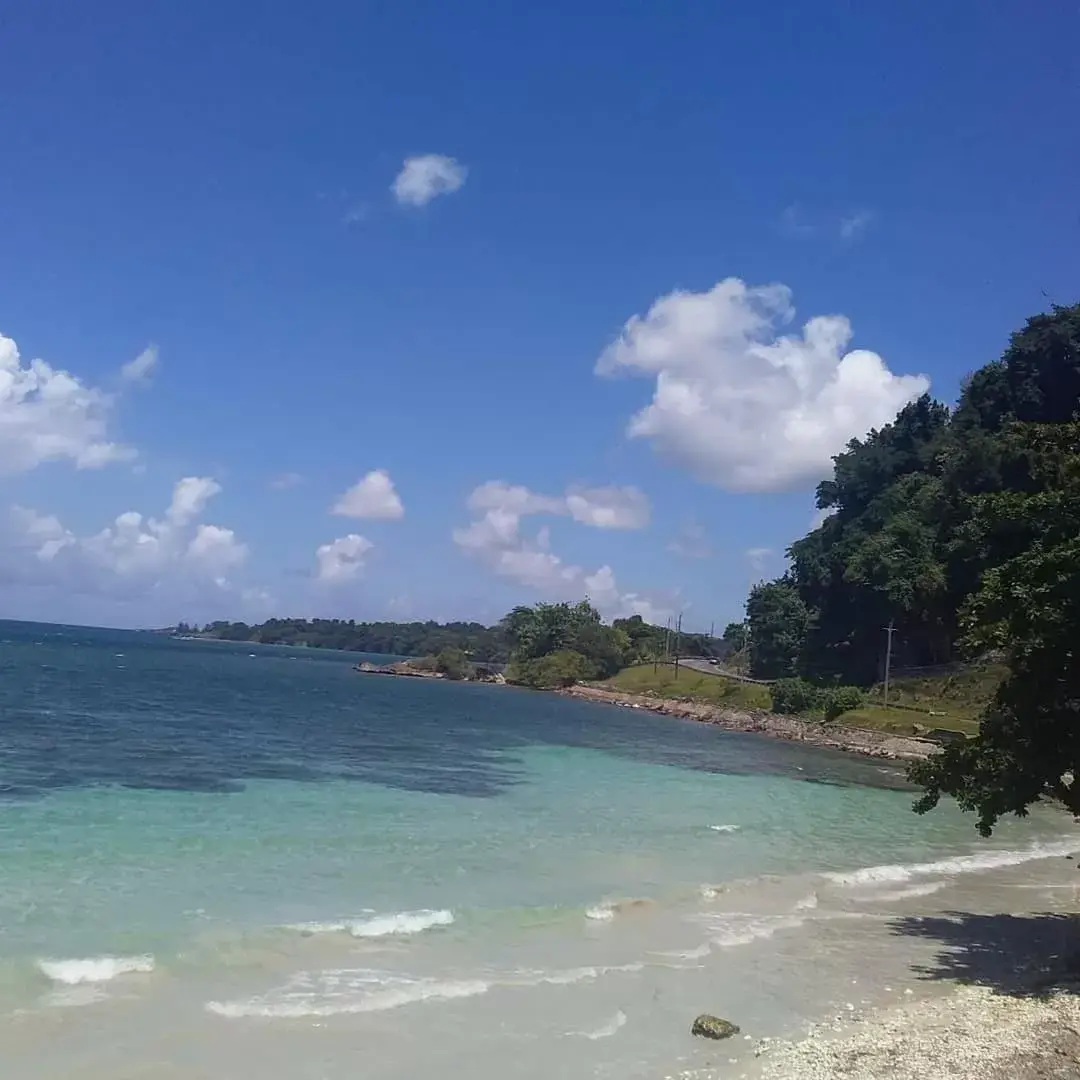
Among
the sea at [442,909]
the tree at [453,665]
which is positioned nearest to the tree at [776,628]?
the tree at [453,665]

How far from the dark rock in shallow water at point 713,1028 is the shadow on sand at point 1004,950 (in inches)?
186

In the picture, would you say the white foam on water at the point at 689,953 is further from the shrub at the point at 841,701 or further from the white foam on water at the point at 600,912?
the shrub at the point at 841,701

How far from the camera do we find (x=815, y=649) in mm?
111312

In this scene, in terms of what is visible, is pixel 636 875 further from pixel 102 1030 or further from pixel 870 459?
pixel 870 459

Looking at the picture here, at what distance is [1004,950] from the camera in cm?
1839

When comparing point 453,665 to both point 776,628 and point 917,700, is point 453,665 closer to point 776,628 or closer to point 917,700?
point 776,628

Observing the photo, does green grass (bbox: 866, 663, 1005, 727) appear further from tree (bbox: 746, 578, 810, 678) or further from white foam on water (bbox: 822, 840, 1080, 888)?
white foam on water (bbox: 822, 840, 1080, 888)

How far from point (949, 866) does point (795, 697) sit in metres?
63.1

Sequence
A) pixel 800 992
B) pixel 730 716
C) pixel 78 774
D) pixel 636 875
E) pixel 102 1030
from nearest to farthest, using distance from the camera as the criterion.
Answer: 1. pixel 102 1030
2. pixel 800 992
3. pixel 636 875
4. pixel 78 774
5. pixel 730 716

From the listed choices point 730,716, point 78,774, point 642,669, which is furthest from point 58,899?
point 642,669

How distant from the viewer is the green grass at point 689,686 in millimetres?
99438

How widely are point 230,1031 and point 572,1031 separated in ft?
15.2

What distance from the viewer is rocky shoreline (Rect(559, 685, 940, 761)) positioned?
220 feet

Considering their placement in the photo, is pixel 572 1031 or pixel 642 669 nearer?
pixel 572 1031
